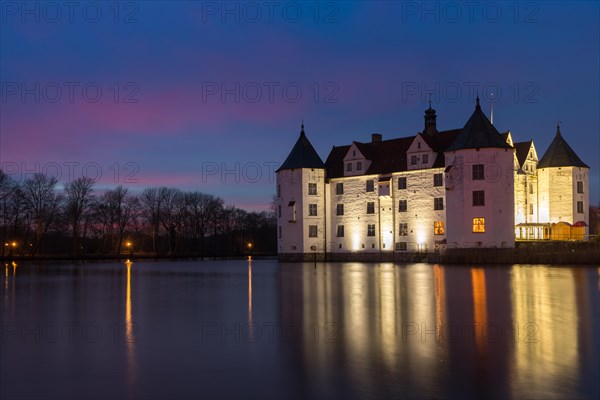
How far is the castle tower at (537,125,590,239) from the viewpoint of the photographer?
64.4m

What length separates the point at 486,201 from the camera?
180ft

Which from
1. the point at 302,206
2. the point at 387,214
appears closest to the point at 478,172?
the point at 387,214

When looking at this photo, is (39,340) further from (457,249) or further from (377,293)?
(457,249)

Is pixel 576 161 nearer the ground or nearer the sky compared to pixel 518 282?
nearer the sky

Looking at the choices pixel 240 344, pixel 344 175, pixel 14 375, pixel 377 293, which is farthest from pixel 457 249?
pixel 14 375

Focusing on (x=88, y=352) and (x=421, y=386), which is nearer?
(x=421, y=386)

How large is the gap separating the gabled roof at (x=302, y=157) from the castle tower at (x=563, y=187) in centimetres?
2368

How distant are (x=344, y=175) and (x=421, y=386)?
191 ft

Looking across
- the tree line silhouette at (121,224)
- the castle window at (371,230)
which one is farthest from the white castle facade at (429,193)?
the tree line silhouette at (121,224)

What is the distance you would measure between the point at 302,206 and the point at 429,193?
13.3 m

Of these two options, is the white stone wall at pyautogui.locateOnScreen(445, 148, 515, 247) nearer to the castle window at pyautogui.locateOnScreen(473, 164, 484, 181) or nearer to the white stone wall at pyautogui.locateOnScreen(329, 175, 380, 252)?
the castle window at pyautogui.locateOnScreen(473, 164, 484, 181)

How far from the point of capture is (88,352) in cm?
1079

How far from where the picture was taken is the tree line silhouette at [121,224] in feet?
276

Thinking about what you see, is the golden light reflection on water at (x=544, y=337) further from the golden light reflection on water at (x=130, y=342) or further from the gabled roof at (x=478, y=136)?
the gabled roof at (x=478, y=136)
